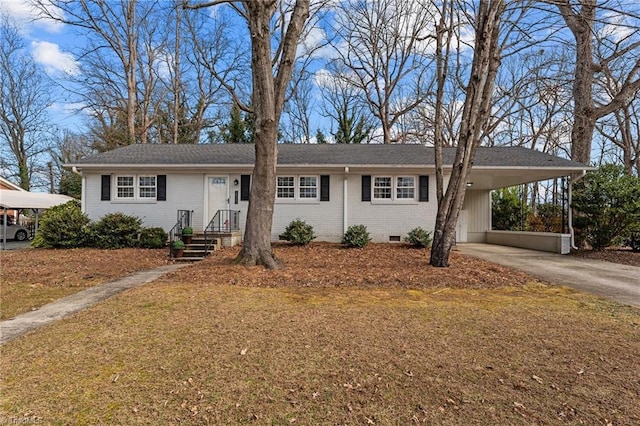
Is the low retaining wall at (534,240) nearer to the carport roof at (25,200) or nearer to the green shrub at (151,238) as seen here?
the green shrub at (151,238)

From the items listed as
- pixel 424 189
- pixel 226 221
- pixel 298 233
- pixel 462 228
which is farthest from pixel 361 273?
pixel 462 228

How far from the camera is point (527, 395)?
8.65ft

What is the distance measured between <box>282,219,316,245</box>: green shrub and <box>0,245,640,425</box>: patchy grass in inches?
246

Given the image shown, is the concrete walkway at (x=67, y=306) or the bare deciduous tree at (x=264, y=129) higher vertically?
the bare deciduous tree at (x=264, y=129)

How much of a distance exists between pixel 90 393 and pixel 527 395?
3.25 meters

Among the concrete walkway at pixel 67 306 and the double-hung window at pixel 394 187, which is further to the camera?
the double-hung window at pixel 394 187

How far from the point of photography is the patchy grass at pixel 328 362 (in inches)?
94.7

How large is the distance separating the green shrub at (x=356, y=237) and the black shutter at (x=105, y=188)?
869cm

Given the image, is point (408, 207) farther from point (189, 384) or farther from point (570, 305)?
point (189, 384)

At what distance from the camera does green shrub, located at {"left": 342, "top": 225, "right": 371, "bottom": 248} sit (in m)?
11.7

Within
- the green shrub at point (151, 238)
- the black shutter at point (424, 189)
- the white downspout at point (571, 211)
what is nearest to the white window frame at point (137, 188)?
the green shrub at point (151, 238)

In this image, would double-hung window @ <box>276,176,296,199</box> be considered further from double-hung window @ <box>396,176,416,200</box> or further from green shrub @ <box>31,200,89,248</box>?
green shrub @ <box>31,200,89,248</box>

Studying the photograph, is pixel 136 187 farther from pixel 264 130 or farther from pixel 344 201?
pixel 344 201

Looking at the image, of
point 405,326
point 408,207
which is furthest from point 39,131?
point 405,326
